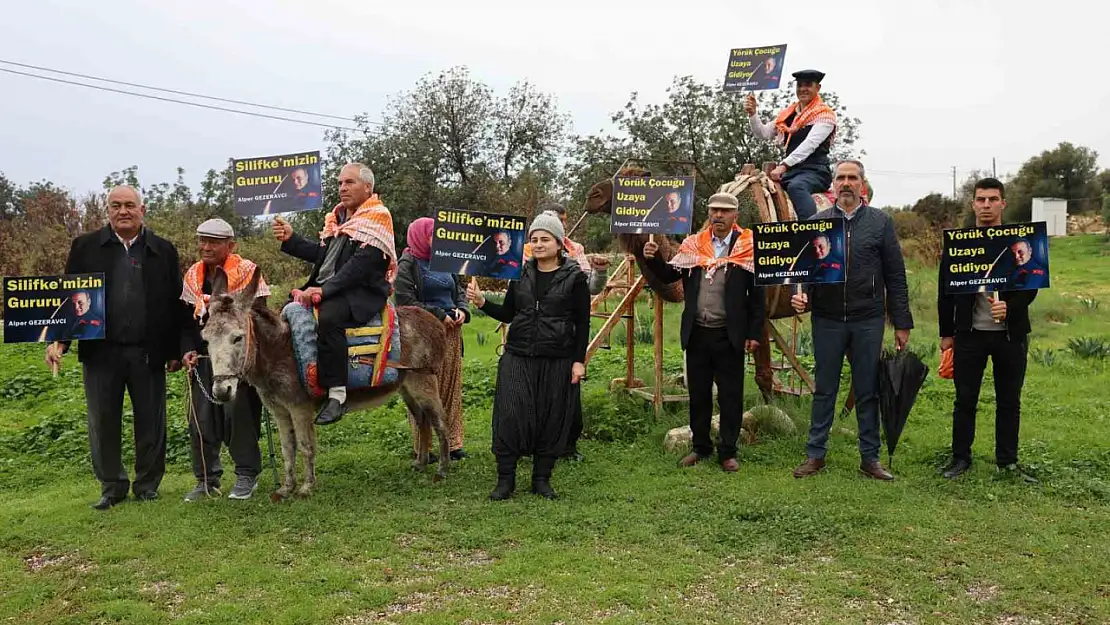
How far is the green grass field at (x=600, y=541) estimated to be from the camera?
4.64 m

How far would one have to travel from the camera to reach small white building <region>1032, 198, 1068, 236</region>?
35.3m

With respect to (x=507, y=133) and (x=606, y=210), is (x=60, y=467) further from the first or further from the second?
(x=507, y=133)

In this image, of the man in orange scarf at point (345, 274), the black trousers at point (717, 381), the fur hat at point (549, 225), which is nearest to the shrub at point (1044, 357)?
the black trousers at point (717, 381)

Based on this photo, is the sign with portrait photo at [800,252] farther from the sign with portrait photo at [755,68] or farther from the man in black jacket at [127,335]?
the man in black jacket at [127,335]

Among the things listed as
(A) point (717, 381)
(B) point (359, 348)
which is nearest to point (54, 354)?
(B) point (359, 348)

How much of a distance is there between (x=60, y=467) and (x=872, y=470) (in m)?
7.25

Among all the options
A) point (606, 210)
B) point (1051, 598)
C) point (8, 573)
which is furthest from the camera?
point (606, 210)

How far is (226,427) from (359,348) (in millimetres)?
1220

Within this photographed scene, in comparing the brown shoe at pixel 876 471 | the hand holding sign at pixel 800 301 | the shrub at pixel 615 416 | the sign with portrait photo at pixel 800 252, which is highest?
the sign with portrait photo at pixel 800 252

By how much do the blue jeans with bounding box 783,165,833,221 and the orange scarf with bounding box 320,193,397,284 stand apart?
12.9 ft

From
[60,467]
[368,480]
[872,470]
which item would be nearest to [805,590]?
[872,470]

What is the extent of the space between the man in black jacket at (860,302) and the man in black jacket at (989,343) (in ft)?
1.32

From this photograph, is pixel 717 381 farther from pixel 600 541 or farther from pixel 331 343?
pixel 331 343

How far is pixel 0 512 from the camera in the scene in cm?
664
